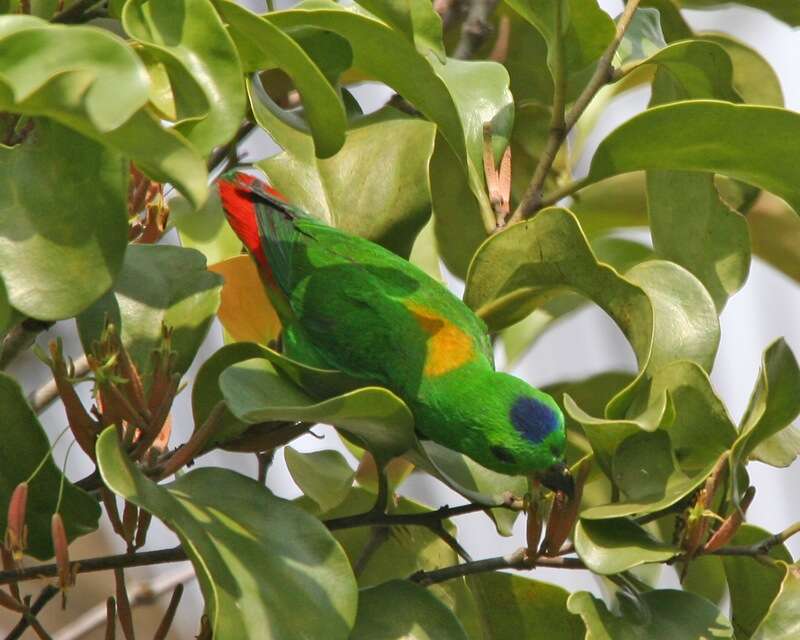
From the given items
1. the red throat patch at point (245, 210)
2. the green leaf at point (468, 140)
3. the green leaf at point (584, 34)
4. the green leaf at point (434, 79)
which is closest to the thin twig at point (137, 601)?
the red throat patch at point (245, 210)

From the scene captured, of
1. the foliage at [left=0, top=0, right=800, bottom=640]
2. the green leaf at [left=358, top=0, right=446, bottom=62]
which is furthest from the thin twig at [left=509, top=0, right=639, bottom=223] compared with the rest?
the green leaf at [left=358, top=0, right=446, bottom=62]

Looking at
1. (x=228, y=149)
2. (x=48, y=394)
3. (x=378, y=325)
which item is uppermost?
(x=228, y=149)

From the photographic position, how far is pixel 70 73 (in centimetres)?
68

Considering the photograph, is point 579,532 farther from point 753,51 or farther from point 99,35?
point 753,51

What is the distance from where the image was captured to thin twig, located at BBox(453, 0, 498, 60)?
149 cm

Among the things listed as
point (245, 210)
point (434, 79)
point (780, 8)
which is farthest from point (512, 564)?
point (780, 8)

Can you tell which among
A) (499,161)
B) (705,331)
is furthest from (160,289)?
(705,331)

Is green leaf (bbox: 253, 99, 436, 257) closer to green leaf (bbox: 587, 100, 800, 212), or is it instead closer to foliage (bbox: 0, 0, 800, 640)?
foliage (bbox: 0, 0, 800, 640)

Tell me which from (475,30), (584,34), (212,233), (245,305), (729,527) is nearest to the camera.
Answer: (729,527)

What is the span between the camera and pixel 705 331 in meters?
1.07

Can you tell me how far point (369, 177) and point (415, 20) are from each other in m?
0.15

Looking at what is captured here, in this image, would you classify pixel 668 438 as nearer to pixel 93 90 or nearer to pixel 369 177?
pixel 369 177

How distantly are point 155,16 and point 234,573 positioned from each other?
40 cm

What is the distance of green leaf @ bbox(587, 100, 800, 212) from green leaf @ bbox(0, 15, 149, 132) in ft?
1.65
